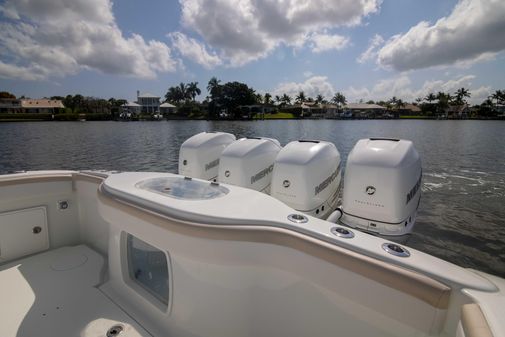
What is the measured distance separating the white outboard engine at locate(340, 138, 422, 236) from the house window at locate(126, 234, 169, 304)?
186cm

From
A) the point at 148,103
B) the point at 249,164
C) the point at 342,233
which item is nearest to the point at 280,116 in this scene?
the point at 148,103

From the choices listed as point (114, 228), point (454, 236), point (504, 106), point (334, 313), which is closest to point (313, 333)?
point (334, 313)

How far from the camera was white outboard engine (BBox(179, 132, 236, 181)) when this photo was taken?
3.98 meters

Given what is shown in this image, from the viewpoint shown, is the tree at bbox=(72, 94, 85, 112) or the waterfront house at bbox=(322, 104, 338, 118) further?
the waterfront house at bbox=(322, 104, 338, 118)

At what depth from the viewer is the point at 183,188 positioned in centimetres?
175

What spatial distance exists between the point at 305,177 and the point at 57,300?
228cm

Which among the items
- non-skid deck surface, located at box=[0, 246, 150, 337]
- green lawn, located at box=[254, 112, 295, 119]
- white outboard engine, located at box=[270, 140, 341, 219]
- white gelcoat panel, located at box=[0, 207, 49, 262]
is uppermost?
green lawn, located at box=[254, 112, 295, 119]

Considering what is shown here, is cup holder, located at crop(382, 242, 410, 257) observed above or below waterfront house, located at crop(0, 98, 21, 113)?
below

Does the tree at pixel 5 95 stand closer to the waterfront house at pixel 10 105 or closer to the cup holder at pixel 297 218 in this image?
the waterfront house at pixel 10 105

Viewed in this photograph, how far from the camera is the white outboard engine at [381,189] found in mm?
2656

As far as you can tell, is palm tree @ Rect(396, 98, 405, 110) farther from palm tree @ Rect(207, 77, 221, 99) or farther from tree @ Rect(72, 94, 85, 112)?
tree @ Rect(72, 94, 85, 112)

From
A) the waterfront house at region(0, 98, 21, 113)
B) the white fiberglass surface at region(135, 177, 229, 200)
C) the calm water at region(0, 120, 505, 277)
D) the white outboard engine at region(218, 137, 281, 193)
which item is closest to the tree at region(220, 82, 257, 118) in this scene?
the waterfront house at region(0, 98, 21, 113)

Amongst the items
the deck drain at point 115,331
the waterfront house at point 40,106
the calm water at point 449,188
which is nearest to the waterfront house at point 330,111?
the waterfront house at point 40,106

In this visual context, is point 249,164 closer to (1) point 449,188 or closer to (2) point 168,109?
(1) point 449,188
